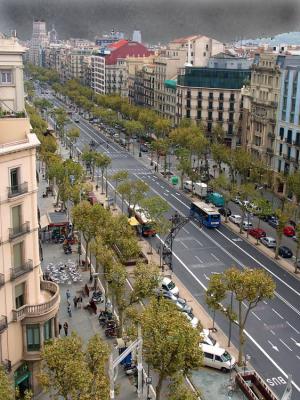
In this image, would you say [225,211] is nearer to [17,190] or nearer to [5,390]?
[17,190]

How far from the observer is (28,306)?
129 ft

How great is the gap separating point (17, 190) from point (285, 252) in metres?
39.4

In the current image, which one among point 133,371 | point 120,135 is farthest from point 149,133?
point 133,371

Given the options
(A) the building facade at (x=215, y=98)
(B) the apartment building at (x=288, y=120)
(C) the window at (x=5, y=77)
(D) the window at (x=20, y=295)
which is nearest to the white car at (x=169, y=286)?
(D) the window at (x=20, y=295)

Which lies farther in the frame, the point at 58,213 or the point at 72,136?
the point at 72,136

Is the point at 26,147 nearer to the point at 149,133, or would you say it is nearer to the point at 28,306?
the point at 28,306

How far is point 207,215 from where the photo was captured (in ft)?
250

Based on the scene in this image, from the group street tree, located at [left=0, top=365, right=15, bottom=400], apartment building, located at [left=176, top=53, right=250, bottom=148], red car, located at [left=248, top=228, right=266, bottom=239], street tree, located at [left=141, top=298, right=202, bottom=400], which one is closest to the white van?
street tree, located at [left=141, top=298, right=202, bottom=400]

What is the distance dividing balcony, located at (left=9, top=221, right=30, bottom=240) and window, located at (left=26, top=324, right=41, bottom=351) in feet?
22.4

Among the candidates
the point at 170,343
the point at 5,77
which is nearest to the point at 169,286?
the point at 170,343

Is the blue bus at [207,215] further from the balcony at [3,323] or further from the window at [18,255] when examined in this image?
the balcony at [3,323]

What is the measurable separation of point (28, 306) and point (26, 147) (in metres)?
11.3

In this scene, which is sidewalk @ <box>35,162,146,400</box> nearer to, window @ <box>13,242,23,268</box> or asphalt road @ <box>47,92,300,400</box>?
window @ <box>13,242,23,268</box>

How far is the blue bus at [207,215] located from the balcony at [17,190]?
135 feet
